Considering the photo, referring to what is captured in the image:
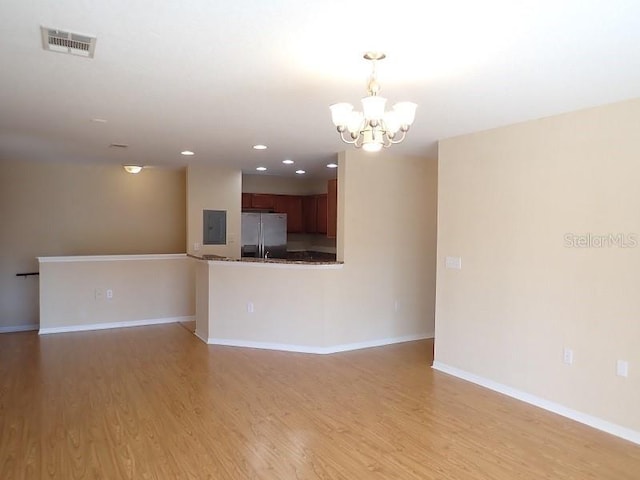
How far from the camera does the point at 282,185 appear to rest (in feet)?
27.4

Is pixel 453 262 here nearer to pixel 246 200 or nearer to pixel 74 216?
pixel 246 200

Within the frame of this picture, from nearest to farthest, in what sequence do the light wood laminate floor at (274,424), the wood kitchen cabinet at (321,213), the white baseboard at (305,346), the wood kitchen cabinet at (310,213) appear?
the light wood laminate floor at (274,424) → the white baseboard at (305,346) → the wood kitchen cabinet at (321,213) → the wood kitchen cabinet at (310,213)

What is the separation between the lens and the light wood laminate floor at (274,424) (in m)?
2.73

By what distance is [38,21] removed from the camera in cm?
202

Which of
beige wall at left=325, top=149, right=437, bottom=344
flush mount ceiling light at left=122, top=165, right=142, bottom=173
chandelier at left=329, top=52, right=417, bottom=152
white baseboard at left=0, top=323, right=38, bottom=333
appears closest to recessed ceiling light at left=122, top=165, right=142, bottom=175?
flush mount ceiling light at left=122, top=165, right=142, bottom=173

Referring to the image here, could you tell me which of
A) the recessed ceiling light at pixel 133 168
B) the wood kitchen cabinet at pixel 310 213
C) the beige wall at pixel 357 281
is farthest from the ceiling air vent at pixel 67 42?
the wood kitchen cabinet at pixel 310 213

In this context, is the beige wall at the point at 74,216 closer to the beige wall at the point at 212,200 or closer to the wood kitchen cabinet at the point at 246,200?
the beige wall at the point at 212,200

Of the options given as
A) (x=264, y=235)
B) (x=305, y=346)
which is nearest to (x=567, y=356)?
(x=305, y=346)

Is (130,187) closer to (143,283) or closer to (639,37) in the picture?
(143,283)

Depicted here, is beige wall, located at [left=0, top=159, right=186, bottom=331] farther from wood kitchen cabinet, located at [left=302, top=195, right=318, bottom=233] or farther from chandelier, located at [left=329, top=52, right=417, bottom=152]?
chandelier, located at [left=329, top=52, right=417, bottom=152]

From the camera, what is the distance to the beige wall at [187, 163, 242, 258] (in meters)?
6.71

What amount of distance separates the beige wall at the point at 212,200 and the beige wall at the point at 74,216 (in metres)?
0.83

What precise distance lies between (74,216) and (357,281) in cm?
433

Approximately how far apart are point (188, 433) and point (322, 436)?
2.99 ft
